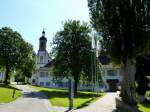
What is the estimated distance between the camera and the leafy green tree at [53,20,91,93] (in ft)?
189

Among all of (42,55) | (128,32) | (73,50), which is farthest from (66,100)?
(42,55)

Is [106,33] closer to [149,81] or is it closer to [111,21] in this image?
[111,21]

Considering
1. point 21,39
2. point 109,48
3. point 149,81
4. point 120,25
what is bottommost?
point 149,81

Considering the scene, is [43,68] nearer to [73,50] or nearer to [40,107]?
[73,50]

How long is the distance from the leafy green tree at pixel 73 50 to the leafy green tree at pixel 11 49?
14.4 meters

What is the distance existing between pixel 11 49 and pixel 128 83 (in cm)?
4799

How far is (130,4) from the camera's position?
1069 inches

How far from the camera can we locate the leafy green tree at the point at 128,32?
2692 centimetres

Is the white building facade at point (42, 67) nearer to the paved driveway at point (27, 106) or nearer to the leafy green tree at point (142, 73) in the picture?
the leafy green tree at point (142, 73)

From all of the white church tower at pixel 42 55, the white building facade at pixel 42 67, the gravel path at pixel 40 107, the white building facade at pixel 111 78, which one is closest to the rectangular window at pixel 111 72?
the white building facade at pixel 111 78

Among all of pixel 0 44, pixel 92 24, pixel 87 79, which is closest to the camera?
pixel 92 24

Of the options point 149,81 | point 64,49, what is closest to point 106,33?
point 149,81

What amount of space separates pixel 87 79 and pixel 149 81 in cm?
2020

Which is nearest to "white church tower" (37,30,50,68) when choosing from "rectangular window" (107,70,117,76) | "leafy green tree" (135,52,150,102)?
"rectangular window" (107,70,117,76)
